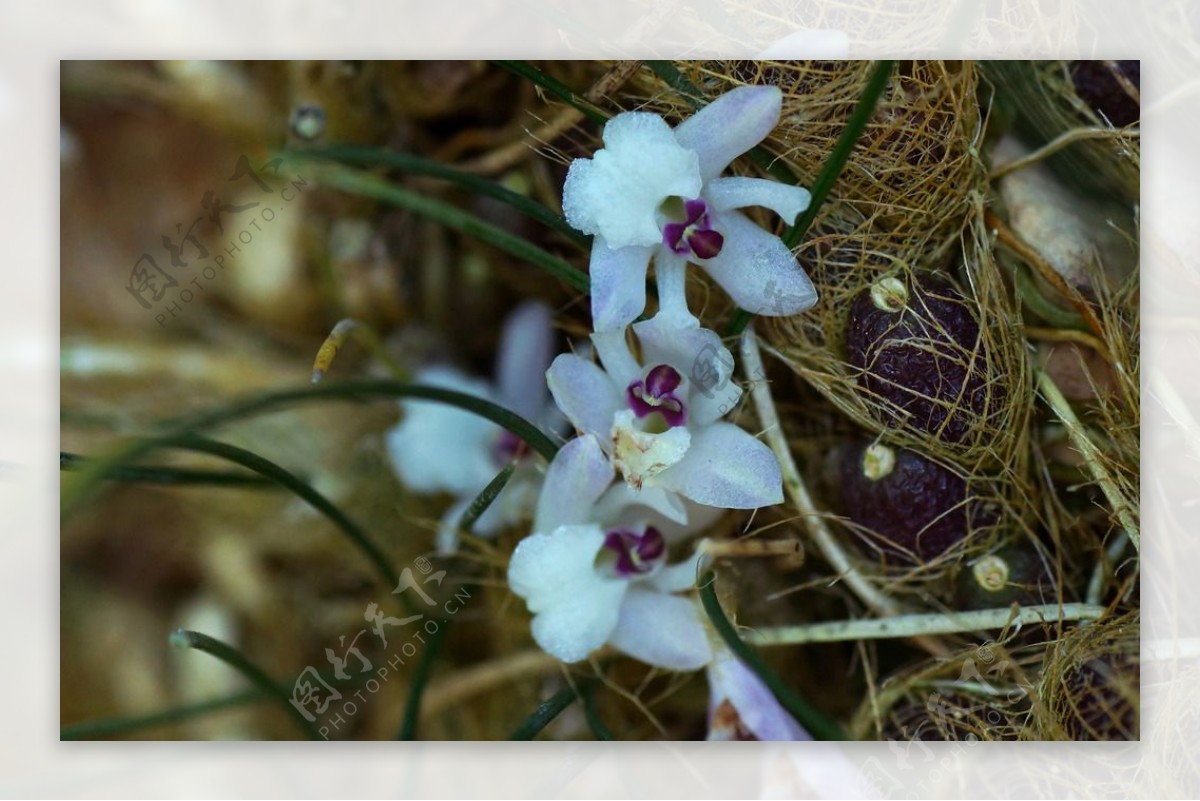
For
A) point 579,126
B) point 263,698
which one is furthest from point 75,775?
point 579,126

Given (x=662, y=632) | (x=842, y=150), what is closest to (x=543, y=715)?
(x=662, y=632)

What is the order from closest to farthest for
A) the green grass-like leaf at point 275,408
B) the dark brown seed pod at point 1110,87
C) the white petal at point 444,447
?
1. the green grass-like leaf at point 275,408
2. the dark brown seed pod at point 1110,87
3. the white petal at point 444,447

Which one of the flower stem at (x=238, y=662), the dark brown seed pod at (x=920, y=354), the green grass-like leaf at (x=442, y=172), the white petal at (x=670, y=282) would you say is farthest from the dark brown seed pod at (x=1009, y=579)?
the flower stem at (x=238, y=662)

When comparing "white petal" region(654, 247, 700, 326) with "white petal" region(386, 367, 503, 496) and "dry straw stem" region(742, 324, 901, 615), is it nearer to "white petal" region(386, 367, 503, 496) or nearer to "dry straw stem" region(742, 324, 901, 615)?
"dry straw stem" region(742, 324, 901, 615)

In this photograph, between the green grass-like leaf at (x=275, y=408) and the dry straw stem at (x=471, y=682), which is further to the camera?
the dry straw stem at (x=471, y=682)

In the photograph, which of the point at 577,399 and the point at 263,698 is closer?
the point at 577,399

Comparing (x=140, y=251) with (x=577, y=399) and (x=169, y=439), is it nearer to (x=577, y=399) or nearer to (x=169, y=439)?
(x=169, y=439)

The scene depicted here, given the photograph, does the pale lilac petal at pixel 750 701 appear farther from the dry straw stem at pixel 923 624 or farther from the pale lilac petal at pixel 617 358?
the pale lilac petal at pixel 617 358

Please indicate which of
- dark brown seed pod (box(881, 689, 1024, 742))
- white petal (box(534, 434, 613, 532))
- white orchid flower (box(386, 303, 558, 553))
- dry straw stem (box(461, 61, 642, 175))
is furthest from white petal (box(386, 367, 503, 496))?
dark brown seed pod (box(881, 689, 1024, 742))
